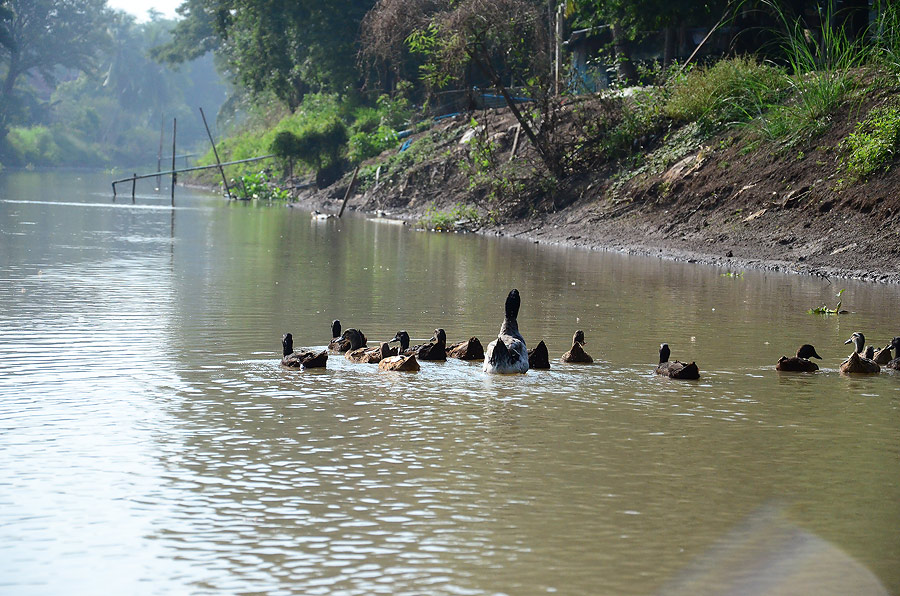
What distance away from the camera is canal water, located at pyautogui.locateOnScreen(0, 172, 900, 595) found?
5.69m

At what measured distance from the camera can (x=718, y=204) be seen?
23.8 meters

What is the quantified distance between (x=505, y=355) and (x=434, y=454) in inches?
103

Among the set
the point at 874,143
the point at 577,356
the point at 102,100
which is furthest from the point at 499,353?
the point at 102,100

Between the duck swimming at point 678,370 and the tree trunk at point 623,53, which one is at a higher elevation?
the tree trunk at point 623,53

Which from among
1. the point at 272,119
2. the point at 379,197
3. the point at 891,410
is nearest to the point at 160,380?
the point at 891,410

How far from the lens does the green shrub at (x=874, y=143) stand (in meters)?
20.8

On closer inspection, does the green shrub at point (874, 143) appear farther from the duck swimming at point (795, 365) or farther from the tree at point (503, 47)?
the duck swimming at point (795, 365)

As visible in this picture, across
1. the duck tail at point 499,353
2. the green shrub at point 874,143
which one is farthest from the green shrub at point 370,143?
the duck tail at point 499,353

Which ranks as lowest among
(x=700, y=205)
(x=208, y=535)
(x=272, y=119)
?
(x=208, y=535)

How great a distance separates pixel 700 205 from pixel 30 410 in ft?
58.9

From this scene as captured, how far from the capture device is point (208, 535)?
6.02 m

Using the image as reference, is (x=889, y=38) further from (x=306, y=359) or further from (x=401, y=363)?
(x=306, y=359)

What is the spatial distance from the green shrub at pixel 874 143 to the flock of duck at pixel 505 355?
10.6m

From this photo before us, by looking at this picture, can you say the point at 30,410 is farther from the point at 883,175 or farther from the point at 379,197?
the point at 379,197
